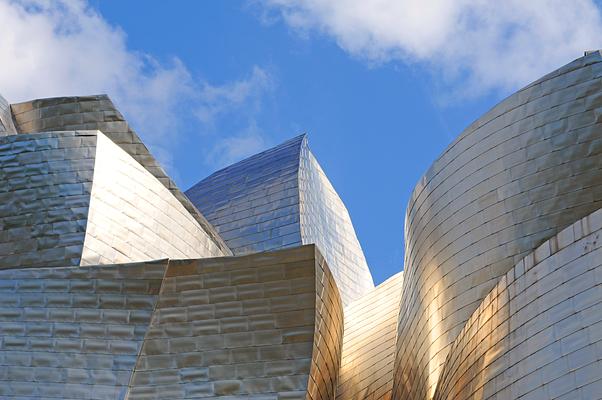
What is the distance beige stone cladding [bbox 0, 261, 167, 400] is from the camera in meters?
16.0

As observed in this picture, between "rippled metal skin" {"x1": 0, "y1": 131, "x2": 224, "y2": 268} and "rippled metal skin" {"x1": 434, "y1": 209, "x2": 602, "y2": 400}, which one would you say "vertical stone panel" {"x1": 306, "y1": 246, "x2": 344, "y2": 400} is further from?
"rippled metal skin" {"x1": 0, "y1": 131, "x2": 224, "y2": 268}

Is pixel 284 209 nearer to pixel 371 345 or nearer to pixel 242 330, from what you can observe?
pixel 371 345

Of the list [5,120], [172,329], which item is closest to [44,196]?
[172,329]

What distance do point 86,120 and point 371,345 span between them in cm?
573

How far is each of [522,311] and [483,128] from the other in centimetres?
389

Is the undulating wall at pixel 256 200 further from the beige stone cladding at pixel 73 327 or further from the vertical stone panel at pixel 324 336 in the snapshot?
the beige stone cladding at pixel 73 327

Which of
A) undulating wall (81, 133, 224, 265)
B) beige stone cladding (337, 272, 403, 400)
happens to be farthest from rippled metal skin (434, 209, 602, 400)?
undulating wall (81, 133, 224, 265)

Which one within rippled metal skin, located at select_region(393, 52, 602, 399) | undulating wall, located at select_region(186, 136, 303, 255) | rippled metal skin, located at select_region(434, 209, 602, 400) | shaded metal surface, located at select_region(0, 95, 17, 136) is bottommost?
rippled metal skin, located at select_region(434, 209, 602, 400)

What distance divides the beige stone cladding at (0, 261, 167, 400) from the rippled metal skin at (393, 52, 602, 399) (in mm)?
3717

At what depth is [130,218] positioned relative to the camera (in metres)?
18.6

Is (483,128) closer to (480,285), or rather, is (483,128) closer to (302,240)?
(480,285)

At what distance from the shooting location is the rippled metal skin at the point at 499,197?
54.6 ft

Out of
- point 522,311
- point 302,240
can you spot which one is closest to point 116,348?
point 522,311

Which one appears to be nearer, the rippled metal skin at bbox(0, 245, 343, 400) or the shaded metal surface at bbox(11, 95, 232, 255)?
the rippled metal skin at bbox(0, 245, 343, 400)
